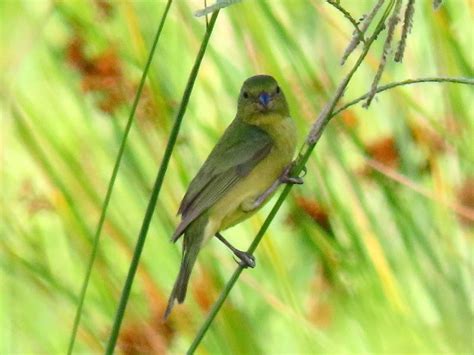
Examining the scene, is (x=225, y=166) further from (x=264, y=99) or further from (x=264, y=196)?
(x=264, y=99)

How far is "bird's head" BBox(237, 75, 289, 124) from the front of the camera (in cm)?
256

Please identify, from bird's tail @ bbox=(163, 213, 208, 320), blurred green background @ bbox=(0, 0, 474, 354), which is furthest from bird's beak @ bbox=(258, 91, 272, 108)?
bird's tail @ bbox=(163, 213, 208, 320)

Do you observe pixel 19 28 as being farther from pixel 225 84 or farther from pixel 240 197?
pixel 240 197

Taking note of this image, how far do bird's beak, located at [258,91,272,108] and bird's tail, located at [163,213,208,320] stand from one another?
356 mm

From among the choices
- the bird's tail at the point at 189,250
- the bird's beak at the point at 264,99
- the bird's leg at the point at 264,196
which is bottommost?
the bird's tail at the point at 189,250

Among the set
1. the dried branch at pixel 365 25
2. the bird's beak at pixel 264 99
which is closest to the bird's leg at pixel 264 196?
the bird's beak at pixel 264 99

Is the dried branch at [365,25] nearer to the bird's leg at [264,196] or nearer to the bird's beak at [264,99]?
the bird's leg at [264,196]

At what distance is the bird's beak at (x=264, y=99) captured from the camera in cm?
256

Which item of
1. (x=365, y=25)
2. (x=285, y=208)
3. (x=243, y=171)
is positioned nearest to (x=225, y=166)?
(x=243, y=171)

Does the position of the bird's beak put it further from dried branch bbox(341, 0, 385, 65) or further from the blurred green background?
dried branch bbox(341, 0, 385, 65)

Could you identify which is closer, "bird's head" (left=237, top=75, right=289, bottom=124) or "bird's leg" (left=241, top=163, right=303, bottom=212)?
"bird's leg" (left=241, top=163, right=303, bottom=212)

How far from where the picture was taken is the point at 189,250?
7.36 feet

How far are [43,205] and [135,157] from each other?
29 cm

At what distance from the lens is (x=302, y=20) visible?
119 inches
